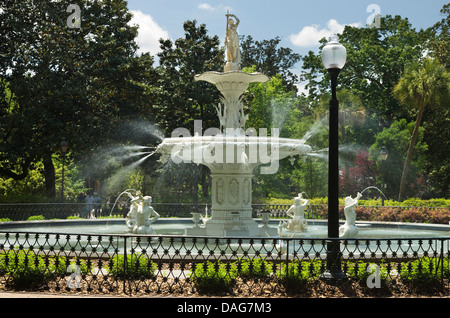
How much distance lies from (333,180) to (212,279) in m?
2.62

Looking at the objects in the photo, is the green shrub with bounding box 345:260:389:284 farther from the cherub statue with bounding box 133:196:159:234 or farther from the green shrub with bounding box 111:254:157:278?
the cherub statue with bounding box 133:196:159:234

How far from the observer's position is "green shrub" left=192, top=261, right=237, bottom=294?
8.99 metres

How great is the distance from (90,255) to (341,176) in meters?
36.6

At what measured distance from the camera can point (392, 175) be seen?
143 ft

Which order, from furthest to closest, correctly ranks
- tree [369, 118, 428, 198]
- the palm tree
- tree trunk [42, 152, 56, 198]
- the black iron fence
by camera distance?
tree [369, 118, 428, 198]
the palm tree
tree trunk [42, 152, 56, 198]
the black iron fence

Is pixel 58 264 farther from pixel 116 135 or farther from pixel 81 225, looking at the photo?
pixel 116 135

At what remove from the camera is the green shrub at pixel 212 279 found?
8992mm

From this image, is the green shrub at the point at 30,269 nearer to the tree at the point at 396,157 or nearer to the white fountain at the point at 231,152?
the white fountain at the point at 231,152

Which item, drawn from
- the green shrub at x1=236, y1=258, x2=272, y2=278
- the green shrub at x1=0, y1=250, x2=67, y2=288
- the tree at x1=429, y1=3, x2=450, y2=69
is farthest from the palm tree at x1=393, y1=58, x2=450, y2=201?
the green shrub at x1=0, y1=250, x2=67, y2=288

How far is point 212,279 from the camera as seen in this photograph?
29.5 feet

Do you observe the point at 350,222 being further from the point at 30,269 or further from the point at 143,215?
the point at 30,269

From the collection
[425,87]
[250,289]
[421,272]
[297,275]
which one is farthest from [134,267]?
[425,87]

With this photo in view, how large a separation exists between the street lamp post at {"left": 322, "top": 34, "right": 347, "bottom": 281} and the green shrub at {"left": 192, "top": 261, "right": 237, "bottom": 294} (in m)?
1.62
